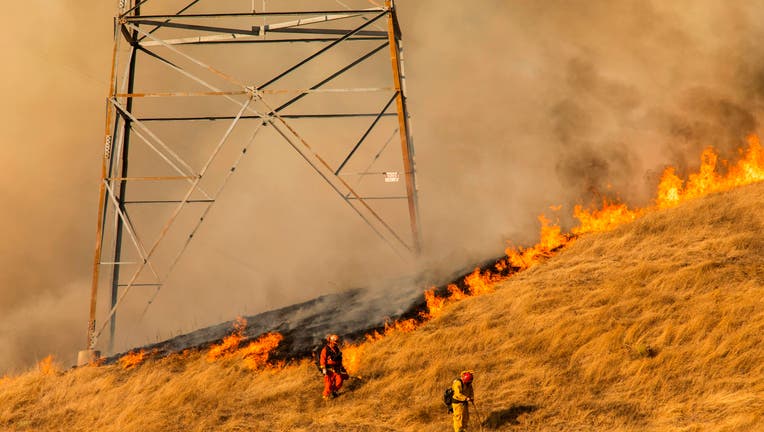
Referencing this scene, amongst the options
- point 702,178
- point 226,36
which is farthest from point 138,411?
point 702,178

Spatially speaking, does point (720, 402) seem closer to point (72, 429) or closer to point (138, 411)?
point (138, 411)

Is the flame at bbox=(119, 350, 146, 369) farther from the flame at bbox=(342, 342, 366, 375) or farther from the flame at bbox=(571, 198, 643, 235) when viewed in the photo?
the flame at bbox=(571, 198, 643, 235)

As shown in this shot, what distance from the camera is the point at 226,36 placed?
21.6 meters

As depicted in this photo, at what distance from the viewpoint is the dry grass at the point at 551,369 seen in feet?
35.0

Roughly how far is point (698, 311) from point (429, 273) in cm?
943

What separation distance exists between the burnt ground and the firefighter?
113 inches

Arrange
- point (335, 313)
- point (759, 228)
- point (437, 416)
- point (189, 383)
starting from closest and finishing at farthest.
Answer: point (437, 416), point (189, 383), point (759, 228), point (335, 313)

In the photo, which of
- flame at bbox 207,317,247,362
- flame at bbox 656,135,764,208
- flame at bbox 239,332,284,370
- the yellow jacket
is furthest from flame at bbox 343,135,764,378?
the yellow jacket

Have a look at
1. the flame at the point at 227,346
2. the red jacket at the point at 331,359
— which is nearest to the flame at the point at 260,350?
the flame at the point at 227,346

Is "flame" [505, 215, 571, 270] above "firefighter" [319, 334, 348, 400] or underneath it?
above

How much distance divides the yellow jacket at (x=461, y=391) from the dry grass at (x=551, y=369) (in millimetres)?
755

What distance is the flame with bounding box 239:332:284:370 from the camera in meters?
15.7

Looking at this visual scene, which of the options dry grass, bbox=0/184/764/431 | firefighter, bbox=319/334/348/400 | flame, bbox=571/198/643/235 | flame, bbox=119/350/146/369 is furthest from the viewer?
Result: flame, bbox=571/198/643/235

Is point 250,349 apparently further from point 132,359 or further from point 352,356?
point 132,359
